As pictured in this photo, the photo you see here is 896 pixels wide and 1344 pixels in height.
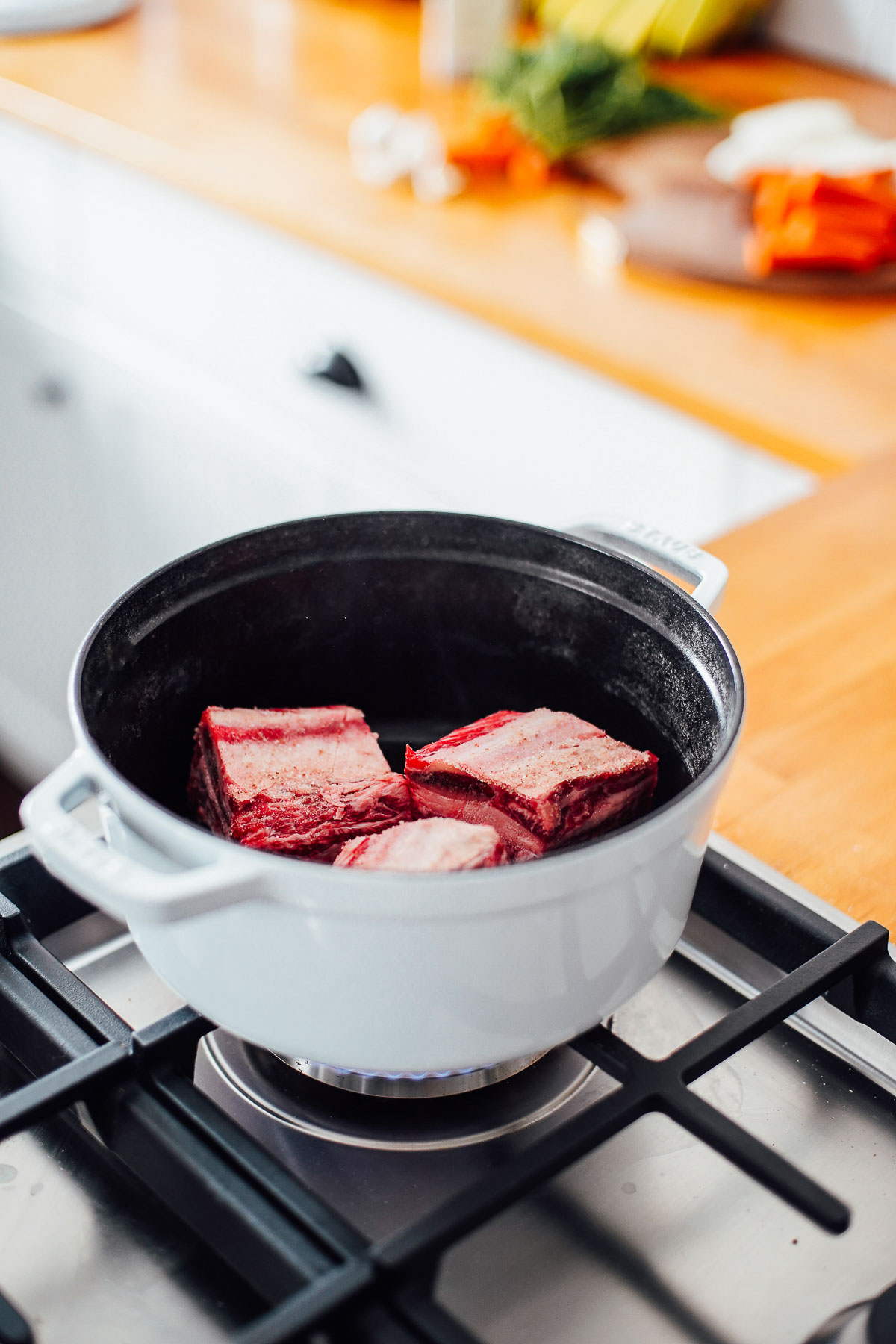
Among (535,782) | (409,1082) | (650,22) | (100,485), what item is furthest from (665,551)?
(650,22)

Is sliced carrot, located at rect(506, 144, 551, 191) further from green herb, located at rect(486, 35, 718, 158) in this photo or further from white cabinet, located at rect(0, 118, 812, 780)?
white cabinet, located at rect(0, 118, 812, 780)

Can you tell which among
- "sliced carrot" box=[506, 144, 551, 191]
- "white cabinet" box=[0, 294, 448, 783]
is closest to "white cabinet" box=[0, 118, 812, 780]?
"white cabinet" box=[0, 294, 448, 783]

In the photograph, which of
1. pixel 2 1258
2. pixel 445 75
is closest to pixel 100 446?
pixel 445 75

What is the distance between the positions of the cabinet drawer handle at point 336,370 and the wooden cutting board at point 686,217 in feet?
1.09

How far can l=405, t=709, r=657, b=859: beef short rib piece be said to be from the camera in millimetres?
549

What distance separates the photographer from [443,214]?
1.52 m

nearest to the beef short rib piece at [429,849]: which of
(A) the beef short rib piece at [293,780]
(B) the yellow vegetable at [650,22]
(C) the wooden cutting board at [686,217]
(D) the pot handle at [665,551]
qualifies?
(A) the beef short rib piece at [293,780]

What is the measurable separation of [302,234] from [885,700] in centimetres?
95

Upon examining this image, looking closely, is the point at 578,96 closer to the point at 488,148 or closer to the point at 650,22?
the point at 488,148

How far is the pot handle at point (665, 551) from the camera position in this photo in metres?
0.59

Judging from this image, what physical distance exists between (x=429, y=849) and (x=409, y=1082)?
108 mm

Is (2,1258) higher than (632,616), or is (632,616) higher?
(632,616)

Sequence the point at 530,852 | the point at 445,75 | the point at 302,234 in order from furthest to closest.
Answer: the point at 445,75, the point at 302,234, the point at 530,852

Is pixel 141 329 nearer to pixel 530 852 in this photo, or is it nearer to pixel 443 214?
pixel 443 214
